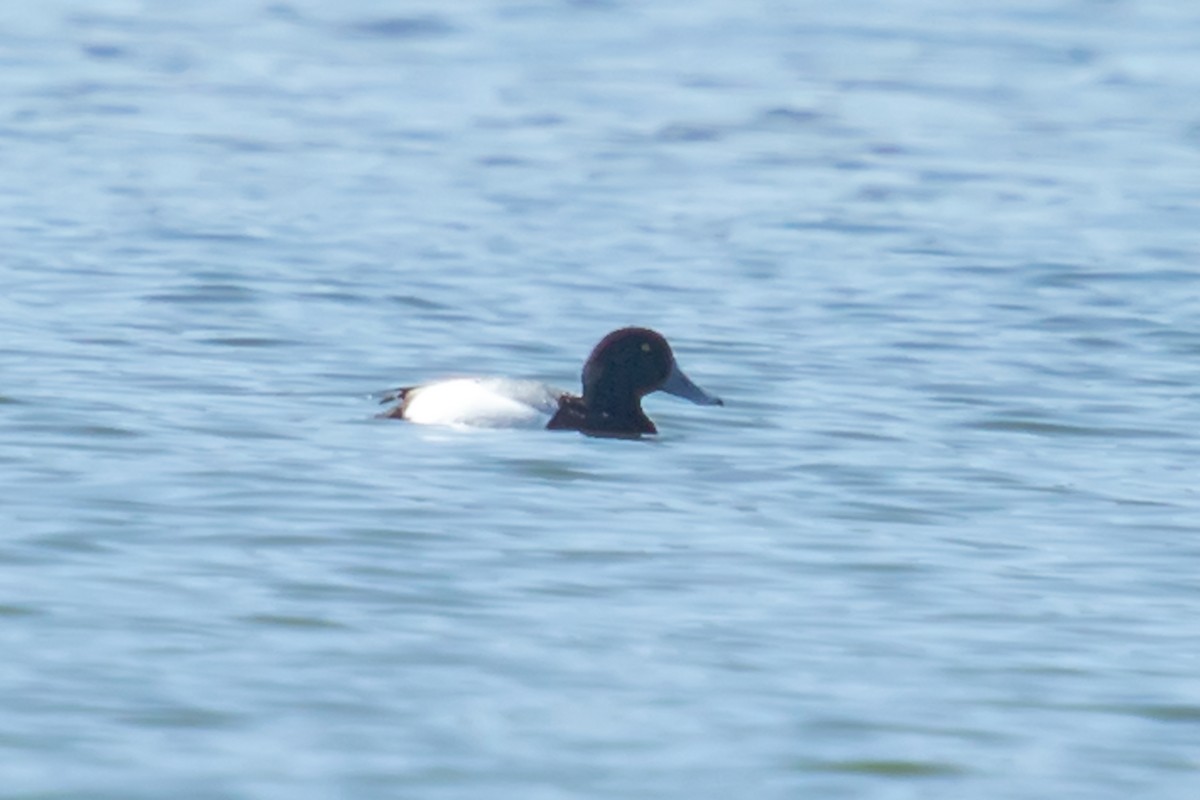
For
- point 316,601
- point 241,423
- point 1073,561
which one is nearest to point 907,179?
point 241,423

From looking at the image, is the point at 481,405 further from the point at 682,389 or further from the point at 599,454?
the point at 682,389

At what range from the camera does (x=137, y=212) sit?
2022 centimetres

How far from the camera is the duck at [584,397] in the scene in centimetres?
1269

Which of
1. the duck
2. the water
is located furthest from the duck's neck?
the water

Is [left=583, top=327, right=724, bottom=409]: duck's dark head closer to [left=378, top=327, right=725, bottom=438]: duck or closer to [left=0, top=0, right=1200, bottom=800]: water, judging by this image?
[left=378, top=327, right=725, bottom=438]: duck

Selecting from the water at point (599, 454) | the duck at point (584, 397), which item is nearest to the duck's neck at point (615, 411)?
the duck at point (584, 397)

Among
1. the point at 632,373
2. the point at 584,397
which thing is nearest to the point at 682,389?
the point at 632,373

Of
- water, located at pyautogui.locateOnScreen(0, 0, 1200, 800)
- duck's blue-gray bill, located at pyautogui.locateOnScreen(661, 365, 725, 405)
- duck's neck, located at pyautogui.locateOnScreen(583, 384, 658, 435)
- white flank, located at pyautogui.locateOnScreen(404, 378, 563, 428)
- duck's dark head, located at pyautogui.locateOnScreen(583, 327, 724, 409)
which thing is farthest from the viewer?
duck's blue-gray bill, located at pyautogui.locateOnScreen(661, 365, 725, 405)

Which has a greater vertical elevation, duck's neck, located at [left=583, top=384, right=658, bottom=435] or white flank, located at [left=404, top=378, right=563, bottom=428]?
white flank, located at [left=404, top=378, right=563, bottom=428]

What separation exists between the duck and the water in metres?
0.17

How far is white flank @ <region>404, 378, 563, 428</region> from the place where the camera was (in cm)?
1265

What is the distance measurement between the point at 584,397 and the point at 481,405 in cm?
75

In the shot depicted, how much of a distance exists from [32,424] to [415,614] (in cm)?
373

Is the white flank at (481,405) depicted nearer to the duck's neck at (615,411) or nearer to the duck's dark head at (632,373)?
the duck's neck at (615,411)
